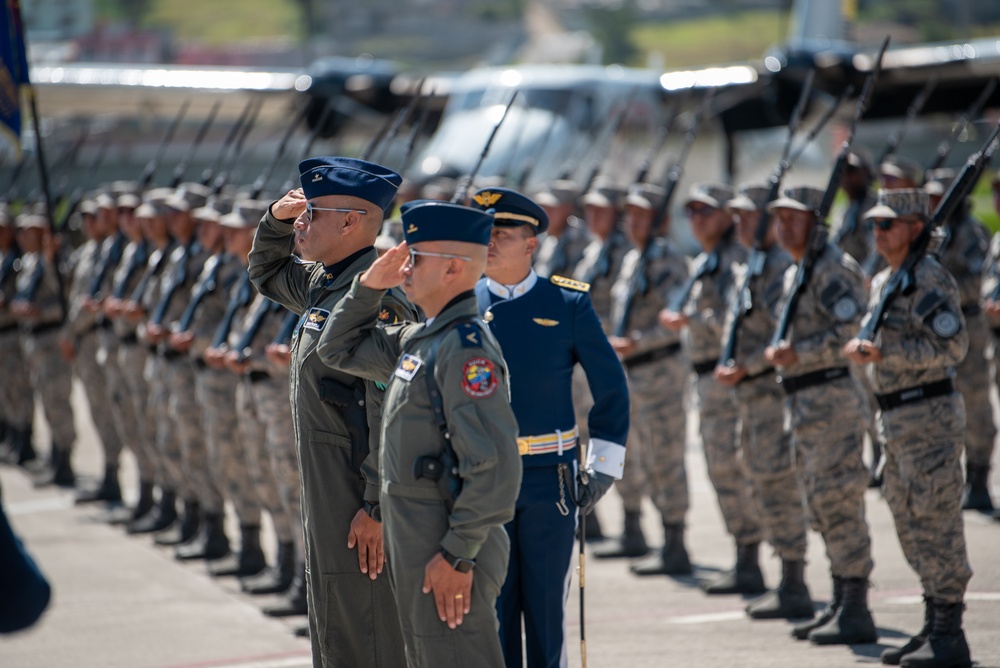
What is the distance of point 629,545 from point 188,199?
399 centimetres

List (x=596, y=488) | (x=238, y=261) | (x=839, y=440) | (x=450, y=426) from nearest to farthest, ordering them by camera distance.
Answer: (x=450, y=426) < (x=596, y=488) < (x=839, y=440) < (x=238, y=261)

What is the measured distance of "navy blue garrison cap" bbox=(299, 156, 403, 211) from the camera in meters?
4.25

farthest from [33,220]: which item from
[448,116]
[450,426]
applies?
[450,426]

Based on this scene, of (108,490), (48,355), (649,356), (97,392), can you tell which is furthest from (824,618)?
(48,355)

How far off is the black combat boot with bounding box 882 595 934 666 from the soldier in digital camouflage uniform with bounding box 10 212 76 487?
26.5 feet

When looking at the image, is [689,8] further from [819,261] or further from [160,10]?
[819,261]

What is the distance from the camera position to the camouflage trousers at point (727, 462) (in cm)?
700

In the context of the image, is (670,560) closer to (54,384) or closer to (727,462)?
(727,462)

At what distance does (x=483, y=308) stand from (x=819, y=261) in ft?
6.74

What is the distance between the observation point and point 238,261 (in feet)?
26.6

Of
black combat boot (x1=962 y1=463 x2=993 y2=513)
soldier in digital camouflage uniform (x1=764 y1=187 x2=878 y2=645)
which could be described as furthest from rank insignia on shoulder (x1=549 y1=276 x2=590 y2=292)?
black combat boot (x1=962 y1=463 x2=993 y2=513)

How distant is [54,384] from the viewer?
37.3 feet

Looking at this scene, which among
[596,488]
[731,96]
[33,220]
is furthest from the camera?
[731,96]

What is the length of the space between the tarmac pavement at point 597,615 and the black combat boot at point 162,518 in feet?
1.00
